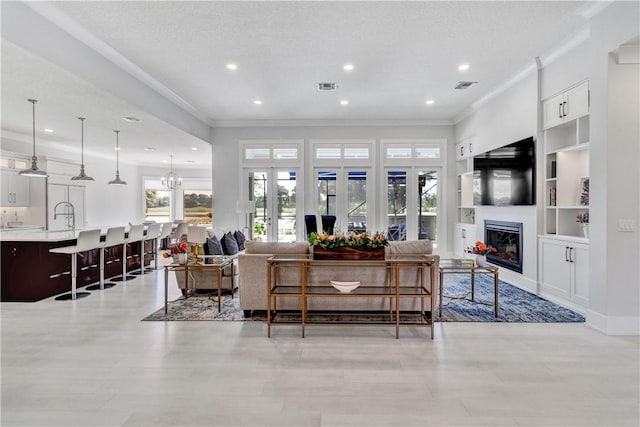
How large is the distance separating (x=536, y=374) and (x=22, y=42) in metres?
5.39

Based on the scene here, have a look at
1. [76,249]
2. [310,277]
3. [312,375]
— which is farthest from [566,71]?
[76,249]

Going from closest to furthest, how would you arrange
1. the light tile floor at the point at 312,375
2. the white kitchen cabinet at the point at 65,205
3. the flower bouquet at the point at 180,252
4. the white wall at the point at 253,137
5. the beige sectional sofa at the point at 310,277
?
the light tile floor at the point at 312,375, the beige sectional sofa at the point at 310,277, the flower bouquet at the point at 180,252, the white kitchen cabinet at the point at 65,205, the white wall at the point at 253,137

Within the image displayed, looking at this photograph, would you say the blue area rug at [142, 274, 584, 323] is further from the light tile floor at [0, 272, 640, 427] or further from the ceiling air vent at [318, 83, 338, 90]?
the ceiling air vent at [318, 83, 338, 90]

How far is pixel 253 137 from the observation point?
7723mm

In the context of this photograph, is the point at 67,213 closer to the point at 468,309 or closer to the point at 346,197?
the point at 346,197

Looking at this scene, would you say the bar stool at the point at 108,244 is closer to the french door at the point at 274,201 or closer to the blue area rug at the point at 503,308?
Answer: the french door at the point at 274,201

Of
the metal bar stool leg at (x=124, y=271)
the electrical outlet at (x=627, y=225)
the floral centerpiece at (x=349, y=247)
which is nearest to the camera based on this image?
the electrical outlet at (x=627, y=225)

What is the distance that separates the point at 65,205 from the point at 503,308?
9538mm

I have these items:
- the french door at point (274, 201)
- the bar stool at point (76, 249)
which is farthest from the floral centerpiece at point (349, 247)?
the french door at point (274, 201)

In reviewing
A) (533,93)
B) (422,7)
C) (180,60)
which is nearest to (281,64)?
(180,60)

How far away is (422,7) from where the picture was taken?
3.26 m

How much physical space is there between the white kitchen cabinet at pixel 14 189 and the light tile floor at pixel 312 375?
4.51 metres

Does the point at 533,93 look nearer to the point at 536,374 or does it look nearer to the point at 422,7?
the point at 422,7

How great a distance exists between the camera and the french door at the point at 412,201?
770 centimetres
